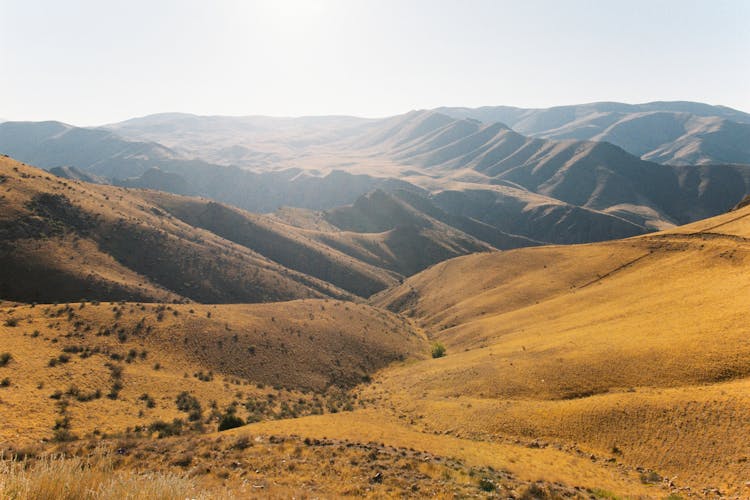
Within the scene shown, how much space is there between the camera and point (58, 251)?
212 ft

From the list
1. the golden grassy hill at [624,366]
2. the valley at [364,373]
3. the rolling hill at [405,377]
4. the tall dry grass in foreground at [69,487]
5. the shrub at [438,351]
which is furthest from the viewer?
the shrub at [438,351]

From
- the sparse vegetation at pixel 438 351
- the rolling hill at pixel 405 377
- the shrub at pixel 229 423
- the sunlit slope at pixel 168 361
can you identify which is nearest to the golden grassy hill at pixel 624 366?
the rolling hill at pixel 405 377

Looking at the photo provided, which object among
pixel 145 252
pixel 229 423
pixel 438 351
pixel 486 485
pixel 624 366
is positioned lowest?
pixel 438 351

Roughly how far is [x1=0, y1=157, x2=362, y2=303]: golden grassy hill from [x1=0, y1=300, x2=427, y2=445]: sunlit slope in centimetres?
1675

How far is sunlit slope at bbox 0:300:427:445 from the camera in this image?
26855 mm

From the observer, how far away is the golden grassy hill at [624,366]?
2480 cm

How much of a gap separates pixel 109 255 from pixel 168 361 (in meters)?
44.8

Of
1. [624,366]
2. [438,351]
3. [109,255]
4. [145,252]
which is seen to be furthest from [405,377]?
[145,252]

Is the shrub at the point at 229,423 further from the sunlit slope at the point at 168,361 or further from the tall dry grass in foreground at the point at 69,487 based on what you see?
the tall dry grass in foreground at the point at 69,487

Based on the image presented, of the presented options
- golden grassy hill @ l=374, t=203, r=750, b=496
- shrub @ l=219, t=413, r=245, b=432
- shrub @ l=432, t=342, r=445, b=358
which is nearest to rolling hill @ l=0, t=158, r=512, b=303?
shrub @ l=432, t=342, r=445, b=358

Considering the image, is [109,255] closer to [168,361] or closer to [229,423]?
[168,361]

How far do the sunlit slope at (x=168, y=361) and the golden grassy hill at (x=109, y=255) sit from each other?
1675cm

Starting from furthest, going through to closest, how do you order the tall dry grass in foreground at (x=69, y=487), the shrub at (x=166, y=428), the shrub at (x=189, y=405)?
the shrub at (x=189, y=405) → the shrub at (x=166, y=428) → the tall dry grass in foreground at (x=69, y=487)

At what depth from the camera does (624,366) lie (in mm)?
33500
